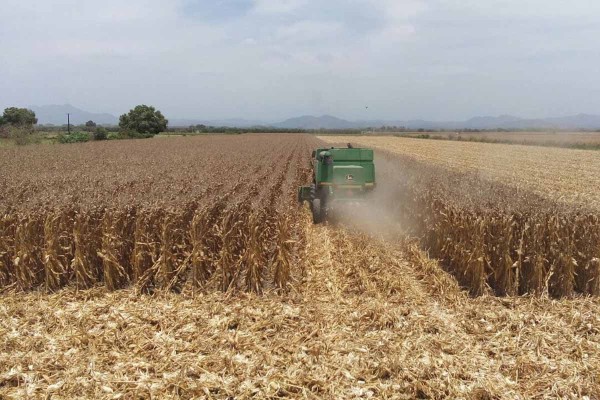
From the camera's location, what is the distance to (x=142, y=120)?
102562 mm

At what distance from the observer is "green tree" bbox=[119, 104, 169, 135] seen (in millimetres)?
102250

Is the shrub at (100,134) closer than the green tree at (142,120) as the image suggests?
Yes

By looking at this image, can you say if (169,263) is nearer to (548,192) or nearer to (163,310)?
(163,310)

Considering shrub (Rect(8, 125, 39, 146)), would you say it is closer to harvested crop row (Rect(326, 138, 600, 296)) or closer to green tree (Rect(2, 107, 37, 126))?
green tree (Rect(2, 107, 37, 126))

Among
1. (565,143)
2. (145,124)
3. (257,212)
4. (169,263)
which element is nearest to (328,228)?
(257,212)

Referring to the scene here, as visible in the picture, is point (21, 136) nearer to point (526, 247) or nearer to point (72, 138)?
point (72, 138)

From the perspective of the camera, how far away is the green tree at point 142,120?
102250 mm

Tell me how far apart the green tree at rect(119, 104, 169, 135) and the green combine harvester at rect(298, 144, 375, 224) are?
96.0m

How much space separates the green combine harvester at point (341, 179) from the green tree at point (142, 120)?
96.0m

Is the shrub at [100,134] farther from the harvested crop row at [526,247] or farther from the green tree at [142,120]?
the harvested crop row at [526,247]

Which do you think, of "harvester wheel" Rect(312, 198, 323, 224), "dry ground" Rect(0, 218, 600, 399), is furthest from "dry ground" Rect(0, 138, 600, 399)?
"harvester wheel" Rect(312, 198, 323, 224)

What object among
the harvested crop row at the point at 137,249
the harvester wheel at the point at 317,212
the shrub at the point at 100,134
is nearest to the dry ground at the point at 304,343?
the harvested crop row at the point at 137,249

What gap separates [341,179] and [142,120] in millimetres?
98355

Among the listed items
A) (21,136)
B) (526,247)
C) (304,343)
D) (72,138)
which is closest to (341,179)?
(526,247)
